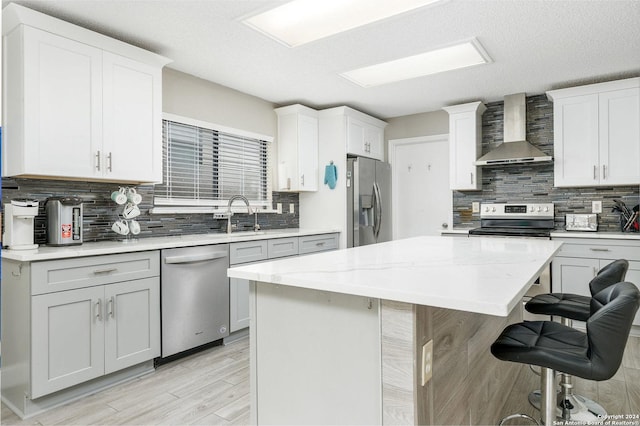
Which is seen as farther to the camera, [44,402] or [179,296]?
[179,296]

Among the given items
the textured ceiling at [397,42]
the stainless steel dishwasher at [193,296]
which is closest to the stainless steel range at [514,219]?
the textured ceiling at [397,42]

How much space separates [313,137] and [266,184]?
831 mm

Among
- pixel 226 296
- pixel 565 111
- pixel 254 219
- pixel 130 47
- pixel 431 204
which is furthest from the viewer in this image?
pixel 431 204

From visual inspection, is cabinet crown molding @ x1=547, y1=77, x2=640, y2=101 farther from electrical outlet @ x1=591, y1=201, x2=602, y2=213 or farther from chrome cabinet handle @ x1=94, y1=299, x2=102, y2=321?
chrome cabinet handle @ x1=94, y1=299, x2=102, y2=321

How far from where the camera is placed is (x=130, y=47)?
2.95 m

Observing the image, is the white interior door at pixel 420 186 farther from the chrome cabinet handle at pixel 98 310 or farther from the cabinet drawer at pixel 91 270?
the chrome cabinet handle at pixel 98 310

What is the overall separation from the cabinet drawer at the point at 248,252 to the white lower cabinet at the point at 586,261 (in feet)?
8.71

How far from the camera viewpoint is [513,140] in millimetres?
4547

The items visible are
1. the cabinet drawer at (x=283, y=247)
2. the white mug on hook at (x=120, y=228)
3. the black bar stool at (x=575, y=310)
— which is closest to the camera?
the black bar stool at (x=575, y=310)

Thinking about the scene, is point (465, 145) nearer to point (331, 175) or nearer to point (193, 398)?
point (331, 175)

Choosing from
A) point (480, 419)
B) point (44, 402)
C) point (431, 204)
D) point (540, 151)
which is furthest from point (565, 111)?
point (44, 402)

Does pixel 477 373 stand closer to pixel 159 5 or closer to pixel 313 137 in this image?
pixel 159 5

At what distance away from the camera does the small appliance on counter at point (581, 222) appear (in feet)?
13.8

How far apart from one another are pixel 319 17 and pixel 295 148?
1.98 m
